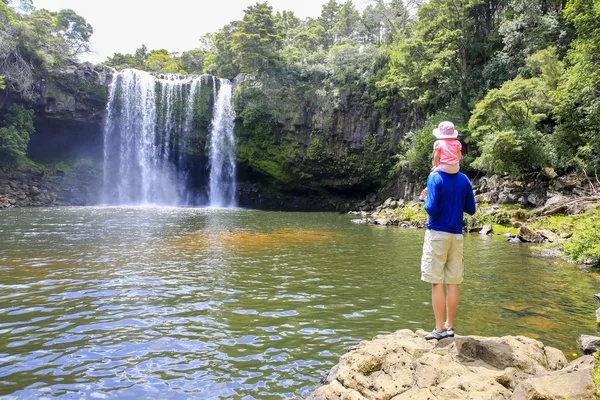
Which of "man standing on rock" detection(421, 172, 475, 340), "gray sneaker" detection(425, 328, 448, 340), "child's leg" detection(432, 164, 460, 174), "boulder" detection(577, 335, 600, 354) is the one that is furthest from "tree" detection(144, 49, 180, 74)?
"boulder" detection(577, 335, 600, 354)

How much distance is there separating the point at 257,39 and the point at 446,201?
36.3 m

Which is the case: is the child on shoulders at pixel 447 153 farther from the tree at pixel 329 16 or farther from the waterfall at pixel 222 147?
the tree at pixel 329 16

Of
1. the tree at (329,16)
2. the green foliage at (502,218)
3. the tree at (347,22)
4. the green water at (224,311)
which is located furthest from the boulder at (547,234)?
the tree at (329,16)

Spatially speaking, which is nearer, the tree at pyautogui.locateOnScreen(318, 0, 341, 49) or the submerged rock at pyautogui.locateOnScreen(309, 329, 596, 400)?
the submerged rock at pyautogui.locateOnScreen(309, 329, 596, 400)

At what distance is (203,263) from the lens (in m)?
9.95

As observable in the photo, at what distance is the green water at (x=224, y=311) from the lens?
13.3 feet

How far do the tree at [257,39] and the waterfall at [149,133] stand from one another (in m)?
4.46

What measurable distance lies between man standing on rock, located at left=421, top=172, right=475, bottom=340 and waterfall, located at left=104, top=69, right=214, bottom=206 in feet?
115

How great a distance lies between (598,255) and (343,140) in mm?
27565

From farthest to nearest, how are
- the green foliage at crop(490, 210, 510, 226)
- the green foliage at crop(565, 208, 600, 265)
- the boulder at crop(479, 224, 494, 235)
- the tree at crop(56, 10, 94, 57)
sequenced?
1. the tree at crop(56, 10, 94, 57)
2. the green foliage at crop(490, 210, 510, 226)
3. the boulder at crop(479, 224, 494, 235)
4. the green foliage at crop(565, 208, 600, 265)

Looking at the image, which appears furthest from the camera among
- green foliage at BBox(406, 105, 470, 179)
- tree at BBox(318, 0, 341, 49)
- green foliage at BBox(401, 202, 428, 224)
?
tree at BBox(318, 0, 341, 49)

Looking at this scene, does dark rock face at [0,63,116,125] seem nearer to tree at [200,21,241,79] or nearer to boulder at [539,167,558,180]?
tree at [200,21,241,79]

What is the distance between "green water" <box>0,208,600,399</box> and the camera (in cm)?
406

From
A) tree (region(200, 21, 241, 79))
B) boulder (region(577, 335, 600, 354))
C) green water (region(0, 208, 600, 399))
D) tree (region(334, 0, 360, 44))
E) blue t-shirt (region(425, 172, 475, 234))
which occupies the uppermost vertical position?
tree (region(334, 0, 360, 44))
